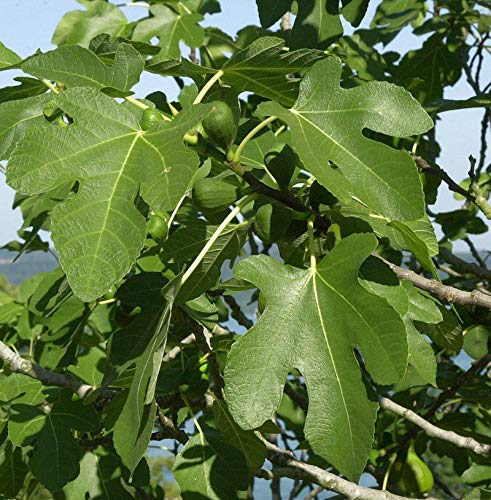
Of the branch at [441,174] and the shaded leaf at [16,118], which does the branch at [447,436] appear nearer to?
the branch at [441,174]

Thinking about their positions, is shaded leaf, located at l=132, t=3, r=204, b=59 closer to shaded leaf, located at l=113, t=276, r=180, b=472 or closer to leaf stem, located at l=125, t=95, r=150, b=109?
leaf stem, located at l=125, t=95, r=150, b=109

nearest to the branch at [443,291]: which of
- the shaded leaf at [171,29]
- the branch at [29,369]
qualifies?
the branch at [29,369]

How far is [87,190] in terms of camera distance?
873 millimetres

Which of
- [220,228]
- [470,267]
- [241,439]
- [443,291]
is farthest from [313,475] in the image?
[470,267]

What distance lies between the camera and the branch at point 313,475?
1272mm

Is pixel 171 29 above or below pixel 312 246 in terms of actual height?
above

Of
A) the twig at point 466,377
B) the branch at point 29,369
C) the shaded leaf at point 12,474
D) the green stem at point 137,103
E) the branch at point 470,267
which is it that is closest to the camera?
the green stem at point 137,103

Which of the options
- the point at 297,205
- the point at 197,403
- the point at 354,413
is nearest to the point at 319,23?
the point at 297,205

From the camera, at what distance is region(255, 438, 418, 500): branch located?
1272mm

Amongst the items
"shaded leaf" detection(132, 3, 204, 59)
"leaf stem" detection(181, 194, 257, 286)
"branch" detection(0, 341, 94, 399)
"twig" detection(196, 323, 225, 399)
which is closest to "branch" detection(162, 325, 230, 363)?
"twig" detection(196, 323, 225, 399)

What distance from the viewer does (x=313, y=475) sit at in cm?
133

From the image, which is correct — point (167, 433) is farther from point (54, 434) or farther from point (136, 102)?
point (136, 102)

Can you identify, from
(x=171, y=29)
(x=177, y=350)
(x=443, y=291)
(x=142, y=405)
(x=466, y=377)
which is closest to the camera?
(x=142, y=405)

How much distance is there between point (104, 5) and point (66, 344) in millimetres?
1216
